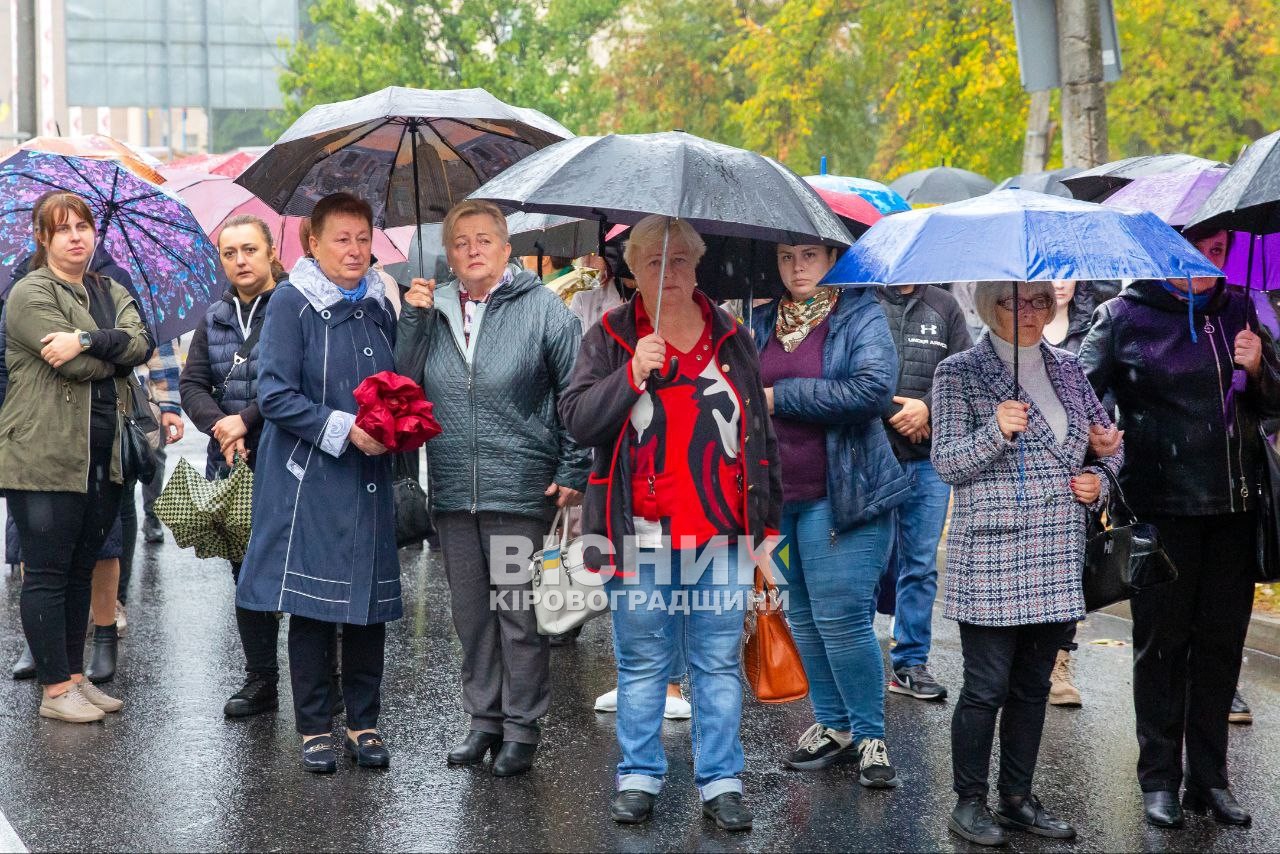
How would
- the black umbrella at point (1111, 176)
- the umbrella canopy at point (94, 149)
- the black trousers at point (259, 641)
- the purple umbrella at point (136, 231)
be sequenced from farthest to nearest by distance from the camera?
the black umbrella at point (1111, 176)
the umbrella canopy at point (94, 149)
the purple umbrella at point (136, 231)
the black trousers at point (259, 641)

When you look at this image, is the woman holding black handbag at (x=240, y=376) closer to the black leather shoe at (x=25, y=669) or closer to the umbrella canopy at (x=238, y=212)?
the black leather shoe at (x=25, y=669)

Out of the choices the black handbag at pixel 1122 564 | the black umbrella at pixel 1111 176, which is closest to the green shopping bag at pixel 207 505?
the black handbag at pixel 1122 564

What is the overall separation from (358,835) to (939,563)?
561 centimetres

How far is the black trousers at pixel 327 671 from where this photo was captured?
5879 millimetres

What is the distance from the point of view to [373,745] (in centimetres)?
591

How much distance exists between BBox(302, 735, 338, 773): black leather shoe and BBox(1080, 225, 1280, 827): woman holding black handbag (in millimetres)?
2874

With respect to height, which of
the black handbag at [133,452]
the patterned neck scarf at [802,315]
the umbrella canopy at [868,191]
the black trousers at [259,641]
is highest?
the umbrella canopy at [868,191]

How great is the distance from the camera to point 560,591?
5742 mm

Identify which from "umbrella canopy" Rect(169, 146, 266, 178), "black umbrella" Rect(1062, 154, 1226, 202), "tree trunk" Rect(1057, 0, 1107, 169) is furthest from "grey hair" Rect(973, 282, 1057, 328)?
"umbrella canopy" Rect(169, 146, 266, 178)

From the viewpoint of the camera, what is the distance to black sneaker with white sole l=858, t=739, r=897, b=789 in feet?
18.6

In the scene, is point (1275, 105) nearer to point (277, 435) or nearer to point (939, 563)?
point (939, 563)

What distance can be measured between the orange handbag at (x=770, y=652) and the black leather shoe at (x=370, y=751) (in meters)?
1.43

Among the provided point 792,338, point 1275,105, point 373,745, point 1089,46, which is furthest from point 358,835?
point 1275,105

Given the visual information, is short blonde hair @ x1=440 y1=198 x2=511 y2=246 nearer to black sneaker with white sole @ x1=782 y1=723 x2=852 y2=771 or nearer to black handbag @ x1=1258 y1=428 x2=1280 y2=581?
black sneaker with white sole @ x1=782 y1=723 x2=852 y2=771
